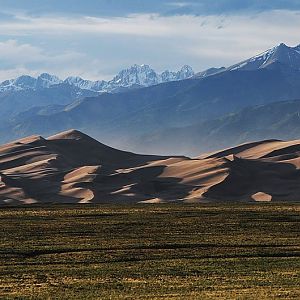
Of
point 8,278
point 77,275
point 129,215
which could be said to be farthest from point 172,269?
point 129,215

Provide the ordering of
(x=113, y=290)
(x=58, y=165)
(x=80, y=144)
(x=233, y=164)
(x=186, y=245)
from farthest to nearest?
(x=80, y=144) → (x=58, y=165) → (x=233, y=164) → (x=186, y=245) → (x=113, y=290)

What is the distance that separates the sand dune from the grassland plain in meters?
52.8

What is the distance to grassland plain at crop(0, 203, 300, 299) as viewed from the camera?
32656 mm

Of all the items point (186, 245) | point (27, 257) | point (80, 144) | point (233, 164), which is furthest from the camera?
point (80, 144)

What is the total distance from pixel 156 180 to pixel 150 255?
10104cm

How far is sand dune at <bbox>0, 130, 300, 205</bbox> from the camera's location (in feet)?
419

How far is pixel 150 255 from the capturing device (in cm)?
4422

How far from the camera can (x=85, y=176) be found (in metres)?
148

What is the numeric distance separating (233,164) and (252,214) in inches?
2916

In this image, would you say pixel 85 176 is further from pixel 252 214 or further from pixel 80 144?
pixel 252 214

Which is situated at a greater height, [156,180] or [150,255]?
[150,255]

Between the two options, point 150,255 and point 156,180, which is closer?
point 150,255

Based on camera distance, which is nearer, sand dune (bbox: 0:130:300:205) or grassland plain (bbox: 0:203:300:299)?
grassland plain (bbox: 0:203:300:299)

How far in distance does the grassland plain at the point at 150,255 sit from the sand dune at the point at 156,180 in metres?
52.8
